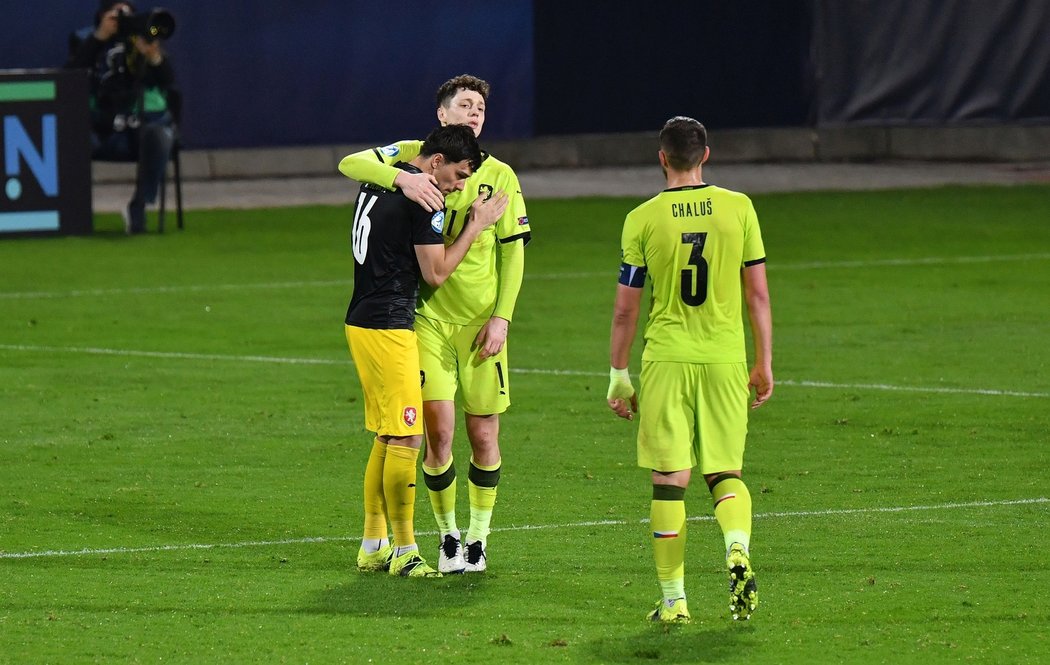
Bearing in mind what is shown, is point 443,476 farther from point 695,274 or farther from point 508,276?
point 695,274

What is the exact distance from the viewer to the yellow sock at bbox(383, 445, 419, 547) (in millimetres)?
7613

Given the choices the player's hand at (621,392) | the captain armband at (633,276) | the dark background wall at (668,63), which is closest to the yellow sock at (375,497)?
the player's hand at (621,392)

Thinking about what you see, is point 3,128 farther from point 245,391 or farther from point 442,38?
point 442,38

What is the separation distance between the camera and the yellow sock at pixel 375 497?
25.4 ft

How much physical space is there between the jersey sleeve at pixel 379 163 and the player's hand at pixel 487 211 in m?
0.35

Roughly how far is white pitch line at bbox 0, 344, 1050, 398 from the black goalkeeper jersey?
17.2 feet

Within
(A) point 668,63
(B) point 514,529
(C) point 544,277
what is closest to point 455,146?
(B) point 514,529

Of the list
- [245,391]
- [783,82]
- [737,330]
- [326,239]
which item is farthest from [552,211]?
[737,330]

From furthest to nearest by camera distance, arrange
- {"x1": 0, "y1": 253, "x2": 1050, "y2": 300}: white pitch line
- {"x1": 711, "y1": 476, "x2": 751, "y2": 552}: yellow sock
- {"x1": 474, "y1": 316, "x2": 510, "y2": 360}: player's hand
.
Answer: {"x1": 0, "y1": 253, "x2": 1050, "y2": 300}: white pitch line → {"x1": 474, "y1": 316, "x2": 510, "y2": 360}: player's hand → {"x1": 711, "y1": 476, "x2": 751, "y2": 552}: yellow sock

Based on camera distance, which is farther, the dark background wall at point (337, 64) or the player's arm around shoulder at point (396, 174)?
the dark background wall at point (337, 64)

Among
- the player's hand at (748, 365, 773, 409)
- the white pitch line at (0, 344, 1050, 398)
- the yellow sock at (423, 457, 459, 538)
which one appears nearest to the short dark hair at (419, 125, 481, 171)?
the yellow sock at (423, 457, 459, 538)

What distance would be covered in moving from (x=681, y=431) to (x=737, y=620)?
Result: 694 mm

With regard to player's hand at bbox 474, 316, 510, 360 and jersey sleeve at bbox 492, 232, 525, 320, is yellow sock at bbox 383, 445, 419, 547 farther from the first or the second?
jersey sleeve at bbox 492, 232, 525, 320

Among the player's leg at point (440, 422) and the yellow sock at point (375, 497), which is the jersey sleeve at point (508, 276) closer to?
the player's leg at point (440, 422)
